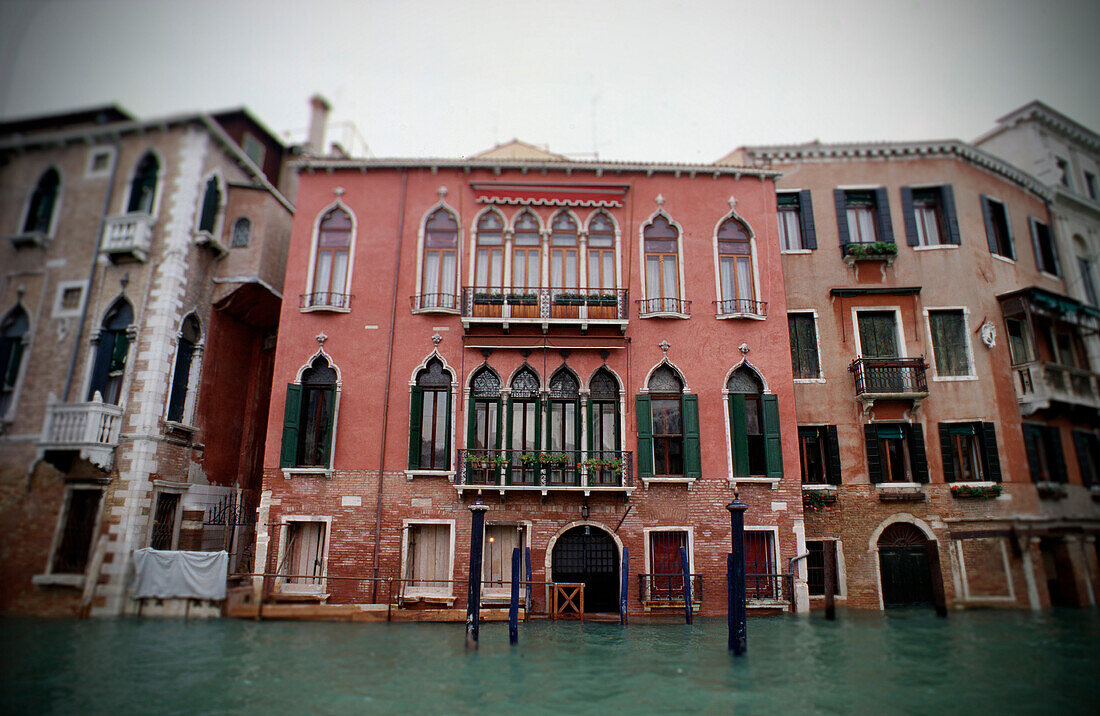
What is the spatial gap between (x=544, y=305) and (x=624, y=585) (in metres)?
7.10

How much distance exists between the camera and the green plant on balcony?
16.1 metres

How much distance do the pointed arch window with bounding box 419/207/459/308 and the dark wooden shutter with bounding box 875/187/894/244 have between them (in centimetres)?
1248

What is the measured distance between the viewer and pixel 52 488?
645 centimetres

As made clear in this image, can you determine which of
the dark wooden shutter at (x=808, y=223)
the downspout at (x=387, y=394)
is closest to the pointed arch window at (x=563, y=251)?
the downspout at (x=387, y=394)

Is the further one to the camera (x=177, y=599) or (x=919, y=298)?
(x=919, y=298)

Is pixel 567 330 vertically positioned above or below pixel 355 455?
above

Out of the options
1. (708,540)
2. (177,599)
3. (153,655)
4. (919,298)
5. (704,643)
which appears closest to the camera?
(153,655)

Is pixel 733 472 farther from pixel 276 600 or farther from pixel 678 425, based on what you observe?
pixel 276 600

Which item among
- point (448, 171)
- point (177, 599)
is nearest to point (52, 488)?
point (177, 599)

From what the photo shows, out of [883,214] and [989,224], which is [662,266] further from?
[989,224]

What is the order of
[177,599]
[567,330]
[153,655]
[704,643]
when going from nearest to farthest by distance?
[153,655] → [704,643] → [177,599] → [567,330]

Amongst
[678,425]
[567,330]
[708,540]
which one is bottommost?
[708,540]

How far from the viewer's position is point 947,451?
1662cm

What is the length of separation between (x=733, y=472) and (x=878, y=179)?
33.7ft
